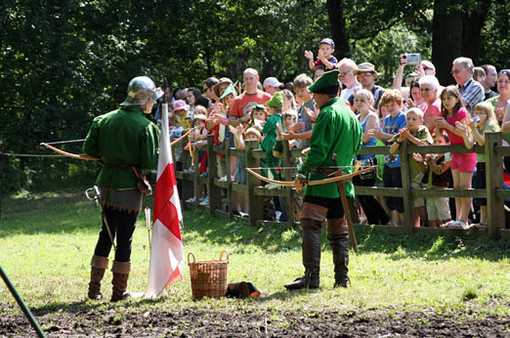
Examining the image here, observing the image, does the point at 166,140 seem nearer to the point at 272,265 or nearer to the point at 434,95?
the point at 272,265

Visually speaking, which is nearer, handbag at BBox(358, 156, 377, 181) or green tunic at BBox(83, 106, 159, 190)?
green tunic at BBox(83, 106, 159, 190)

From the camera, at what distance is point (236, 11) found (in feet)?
82.1

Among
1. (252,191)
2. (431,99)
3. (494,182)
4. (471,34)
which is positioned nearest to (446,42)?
(471,34)

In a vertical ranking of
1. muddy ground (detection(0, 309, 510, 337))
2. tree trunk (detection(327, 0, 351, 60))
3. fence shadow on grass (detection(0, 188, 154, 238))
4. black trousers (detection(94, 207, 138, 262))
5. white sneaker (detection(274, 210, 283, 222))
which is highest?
tree trunk (detection(327, 0, 351, 60))

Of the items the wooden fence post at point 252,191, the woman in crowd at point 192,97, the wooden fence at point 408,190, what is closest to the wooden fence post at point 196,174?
the woman in crowd at point 192,97

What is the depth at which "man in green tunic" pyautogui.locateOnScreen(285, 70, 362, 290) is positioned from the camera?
7.93 m

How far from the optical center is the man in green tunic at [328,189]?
793 cm

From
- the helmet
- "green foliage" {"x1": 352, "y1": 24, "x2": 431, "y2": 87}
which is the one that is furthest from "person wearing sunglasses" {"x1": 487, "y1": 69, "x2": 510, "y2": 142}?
"green foliage" {"x1": 352, "y1": 24, "x2": 431, "y2": 87}

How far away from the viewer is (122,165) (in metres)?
8.12

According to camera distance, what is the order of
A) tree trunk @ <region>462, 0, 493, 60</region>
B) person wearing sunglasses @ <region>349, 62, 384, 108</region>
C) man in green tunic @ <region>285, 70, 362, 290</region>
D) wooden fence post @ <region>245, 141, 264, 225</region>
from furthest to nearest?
tree trunk @ <region>462, 0, 493, 60</region>
wooden fence post @ <region>245, 141, 264, 225</region>
person wearing sunglasses @ <region>349, 62, 384, 108</region>
man in green tunic @ <region>285, 70, 362, 290</region>

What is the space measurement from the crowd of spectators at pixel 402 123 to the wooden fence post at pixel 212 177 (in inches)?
47.1

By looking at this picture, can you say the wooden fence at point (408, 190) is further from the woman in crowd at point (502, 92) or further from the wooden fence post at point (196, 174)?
the wooden fence post at point (196, 174)

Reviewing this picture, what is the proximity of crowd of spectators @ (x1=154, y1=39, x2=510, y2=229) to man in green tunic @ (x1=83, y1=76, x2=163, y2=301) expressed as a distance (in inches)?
79.4

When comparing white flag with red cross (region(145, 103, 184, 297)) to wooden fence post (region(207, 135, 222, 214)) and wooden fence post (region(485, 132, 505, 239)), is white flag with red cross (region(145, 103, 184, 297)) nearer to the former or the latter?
wooden fence post (region(485, 132, 505, 239))
